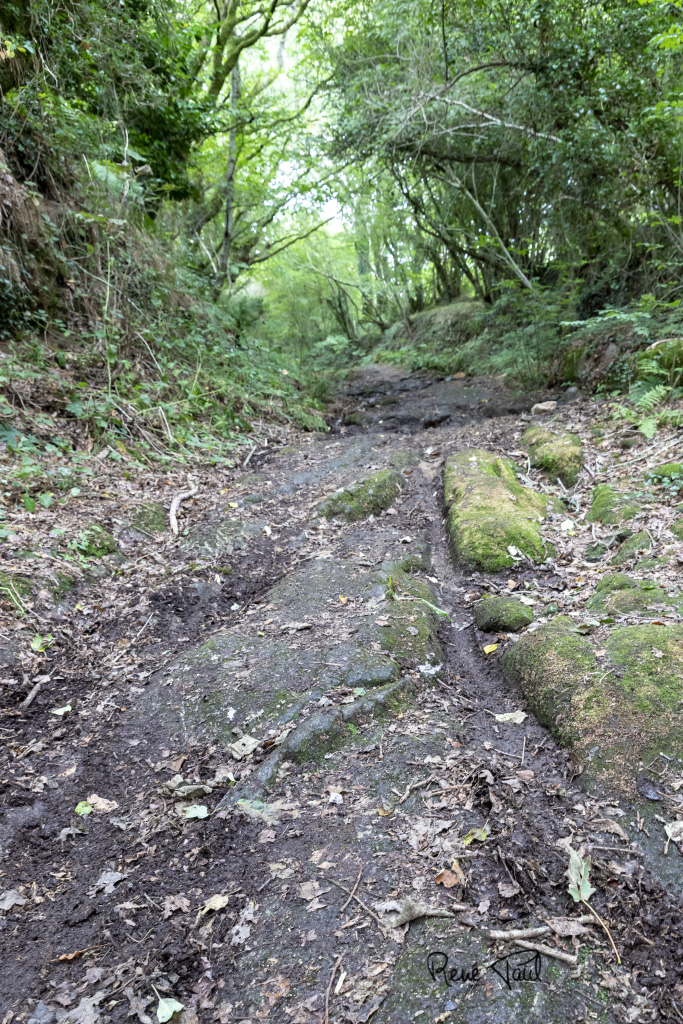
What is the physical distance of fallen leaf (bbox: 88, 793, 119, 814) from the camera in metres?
2.85

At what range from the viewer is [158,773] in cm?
304

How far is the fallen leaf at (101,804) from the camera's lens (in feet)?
9.36

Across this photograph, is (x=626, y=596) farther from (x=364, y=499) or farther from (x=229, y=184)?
(x=229, y=184)

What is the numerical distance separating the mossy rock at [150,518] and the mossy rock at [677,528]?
15.3 ft

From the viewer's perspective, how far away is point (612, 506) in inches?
201

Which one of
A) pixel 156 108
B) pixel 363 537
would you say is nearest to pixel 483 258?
pixel 156 108

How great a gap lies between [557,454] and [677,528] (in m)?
2.58

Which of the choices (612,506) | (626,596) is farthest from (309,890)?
(612,506)

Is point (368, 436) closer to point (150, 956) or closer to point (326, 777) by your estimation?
point (326, 777)

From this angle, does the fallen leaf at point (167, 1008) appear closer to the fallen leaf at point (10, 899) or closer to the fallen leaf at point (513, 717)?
the fallen leaf at point (10, 899)

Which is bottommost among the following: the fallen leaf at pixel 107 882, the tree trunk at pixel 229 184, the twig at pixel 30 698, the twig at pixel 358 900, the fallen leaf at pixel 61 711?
the twig at pixel 358 900

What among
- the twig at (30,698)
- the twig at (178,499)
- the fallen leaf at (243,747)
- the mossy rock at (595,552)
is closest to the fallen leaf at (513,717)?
the fallen leaf at (243,747)

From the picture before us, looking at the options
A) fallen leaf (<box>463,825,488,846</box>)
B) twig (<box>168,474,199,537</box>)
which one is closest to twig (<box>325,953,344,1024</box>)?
fallen leaf (<box>463,825,488,846</box>)

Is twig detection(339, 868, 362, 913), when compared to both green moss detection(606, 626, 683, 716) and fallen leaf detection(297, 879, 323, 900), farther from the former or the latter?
green moss detection(606, 626, 683, 716)
